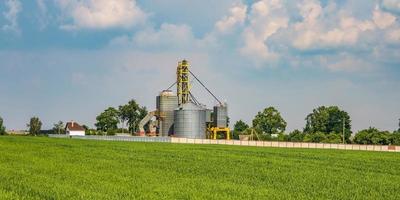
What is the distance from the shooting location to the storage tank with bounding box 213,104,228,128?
122 meters

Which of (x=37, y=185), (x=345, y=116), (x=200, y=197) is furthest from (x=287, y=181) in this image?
(x=345, y=116)

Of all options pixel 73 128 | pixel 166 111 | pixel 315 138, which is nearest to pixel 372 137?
pixel 315 138

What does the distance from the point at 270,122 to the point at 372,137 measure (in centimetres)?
3981

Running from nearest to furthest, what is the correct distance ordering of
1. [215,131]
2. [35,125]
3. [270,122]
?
[215,131] → [270,122] → [35,125]

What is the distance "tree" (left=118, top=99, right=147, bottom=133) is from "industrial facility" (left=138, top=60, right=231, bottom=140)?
152 feet

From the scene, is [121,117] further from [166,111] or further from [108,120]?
[166,111]

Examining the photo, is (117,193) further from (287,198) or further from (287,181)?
(287,181)

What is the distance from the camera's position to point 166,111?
12462cm

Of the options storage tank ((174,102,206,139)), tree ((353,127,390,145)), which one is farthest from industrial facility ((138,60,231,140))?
tree ((353,127,390,145))

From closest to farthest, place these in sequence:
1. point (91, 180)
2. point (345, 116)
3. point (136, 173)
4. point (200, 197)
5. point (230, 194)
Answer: point (200, 197)
point (230, 194)
point (91, 180)
point (136, 173)
point (345, 116)

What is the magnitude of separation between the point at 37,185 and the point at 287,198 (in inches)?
278

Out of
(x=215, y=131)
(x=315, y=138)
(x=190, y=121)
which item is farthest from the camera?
(x=315, y=138)

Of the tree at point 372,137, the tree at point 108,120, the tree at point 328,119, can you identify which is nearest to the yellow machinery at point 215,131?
the tree at point 372,137

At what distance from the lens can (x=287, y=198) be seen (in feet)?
51.5
